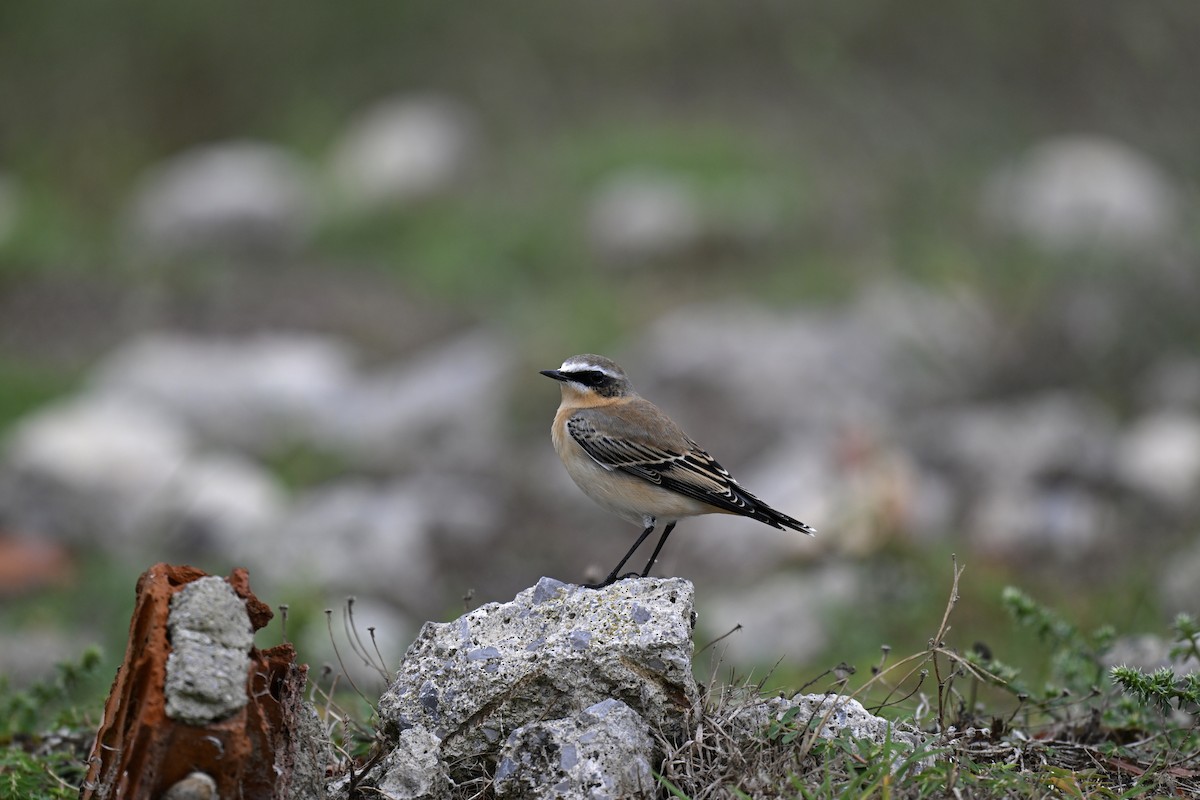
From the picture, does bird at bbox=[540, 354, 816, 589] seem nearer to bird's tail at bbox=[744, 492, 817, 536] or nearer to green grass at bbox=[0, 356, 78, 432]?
bird's tail at bbox=[744, 492, 817, 536]

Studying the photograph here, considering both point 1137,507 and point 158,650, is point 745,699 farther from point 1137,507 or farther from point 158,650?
point 1137,507

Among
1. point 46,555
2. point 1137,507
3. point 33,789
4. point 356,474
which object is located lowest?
point 33,789

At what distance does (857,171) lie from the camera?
18.2m

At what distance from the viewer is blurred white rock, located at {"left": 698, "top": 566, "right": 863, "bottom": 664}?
29.2ft

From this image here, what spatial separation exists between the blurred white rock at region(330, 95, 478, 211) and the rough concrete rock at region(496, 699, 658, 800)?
57.6 feet

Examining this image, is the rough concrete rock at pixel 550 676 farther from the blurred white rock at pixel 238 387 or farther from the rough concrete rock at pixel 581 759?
the blurred white rock at pixel 238 387

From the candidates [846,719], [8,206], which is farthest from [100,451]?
[8,206]

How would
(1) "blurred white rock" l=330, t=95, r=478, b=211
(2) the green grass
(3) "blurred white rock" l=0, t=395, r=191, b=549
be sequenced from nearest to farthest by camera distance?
(3) "blurred white rock" l=0, t=395, r=191, b=549 < (2) the green grass < (1) "blurred white rock" l=330, t=95, r=478, b=211

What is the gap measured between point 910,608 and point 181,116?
18.3 m

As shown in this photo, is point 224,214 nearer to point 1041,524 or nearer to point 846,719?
point 1041,524

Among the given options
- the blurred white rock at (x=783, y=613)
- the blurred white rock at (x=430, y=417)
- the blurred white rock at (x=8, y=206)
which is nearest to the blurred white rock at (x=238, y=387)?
the blurred white rock at (x=430, y=417)

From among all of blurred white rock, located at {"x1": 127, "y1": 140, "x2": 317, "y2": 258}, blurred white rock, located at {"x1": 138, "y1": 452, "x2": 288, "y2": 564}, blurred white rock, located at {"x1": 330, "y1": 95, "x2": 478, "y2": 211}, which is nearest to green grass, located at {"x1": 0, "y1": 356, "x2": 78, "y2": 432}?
blurred white rock, located at {"x1": 138, "y1": 452, "x2": 288, "y2": 564}

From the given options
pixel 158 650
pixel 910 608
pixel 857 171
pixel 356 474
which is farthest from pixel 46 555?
pixel 857 171

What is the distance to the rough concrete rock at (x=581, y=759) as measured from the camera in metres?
4.14
